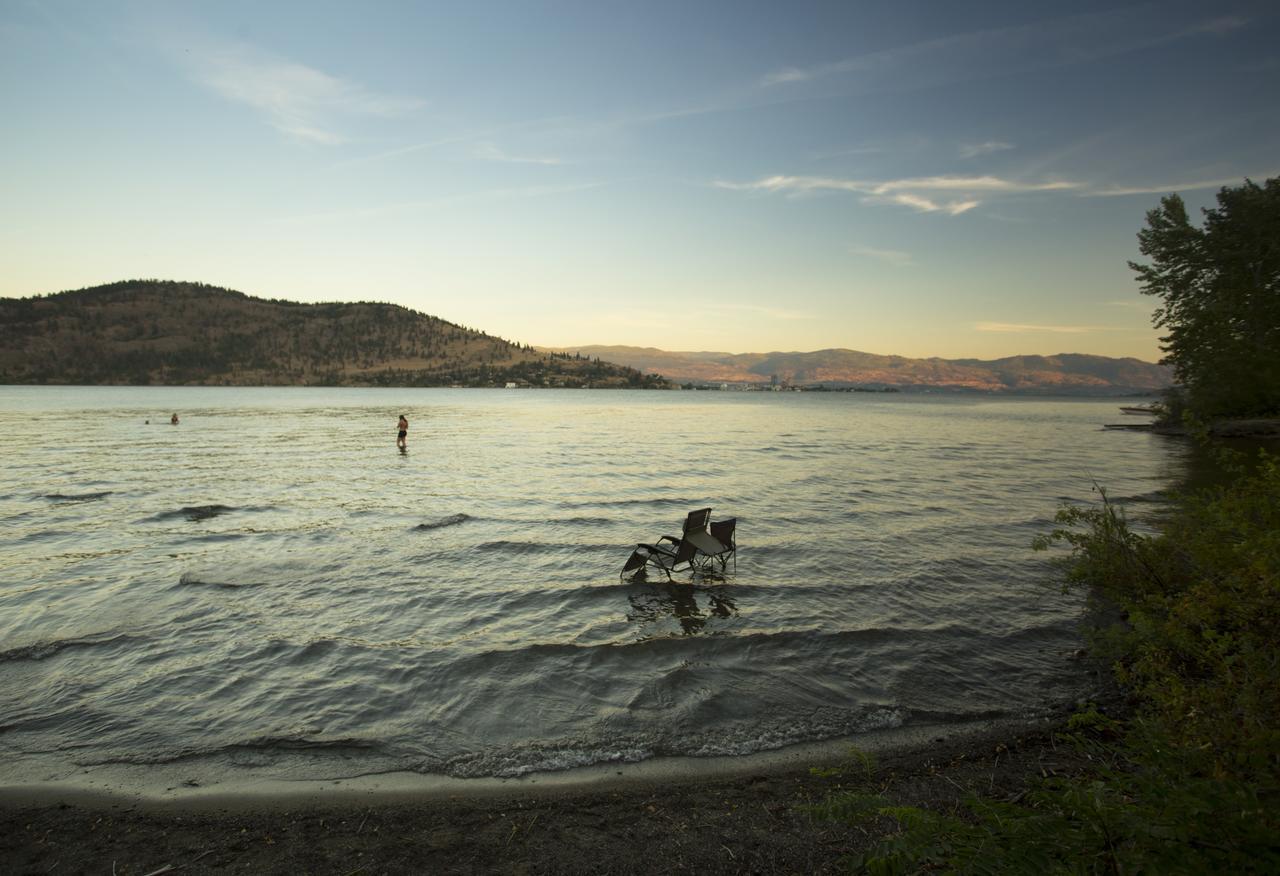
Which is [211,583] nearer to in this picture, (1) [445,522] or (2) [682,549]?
(1) [445,522]

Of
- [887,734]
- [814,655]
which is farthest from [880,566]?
[887,734]

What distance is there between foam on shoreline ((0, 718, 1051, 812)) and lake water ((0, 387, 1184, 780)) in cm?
19

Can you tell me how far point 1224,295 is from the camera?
136ft

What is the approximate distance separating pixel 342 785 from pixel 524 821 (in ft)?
6.58

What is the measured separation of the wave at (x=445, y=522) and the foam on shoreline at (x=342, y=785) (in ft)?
35.0

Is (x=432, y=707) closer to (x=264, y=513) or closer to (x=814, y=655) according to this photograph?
(x=814, y=655)

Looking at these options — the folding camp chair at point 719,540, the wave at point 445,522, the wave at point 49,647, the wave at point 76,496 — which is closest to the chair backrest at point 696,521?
the folding camp chair at point 719,540

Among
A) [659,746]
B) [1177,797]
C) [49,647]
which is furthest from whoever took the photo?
[49,647]

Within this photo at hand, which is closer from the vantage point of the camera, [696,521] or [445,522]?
[696,521]

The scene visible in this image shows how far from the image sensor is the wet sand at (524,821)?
443 cm

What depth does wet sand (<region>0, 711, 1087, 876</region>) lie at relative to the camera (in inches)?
174

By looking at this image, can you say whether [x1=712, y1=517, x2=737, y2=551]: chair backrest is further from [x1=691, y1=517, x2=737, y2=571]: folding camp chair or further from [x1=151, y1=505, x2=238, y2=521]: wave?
[x1=151, y1=505, x2=238, y2=521]: wave

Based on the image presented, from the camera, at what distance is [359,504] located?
64.7ft

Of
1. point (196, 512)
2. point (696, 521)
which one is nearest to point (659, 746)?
point (696, 521)
